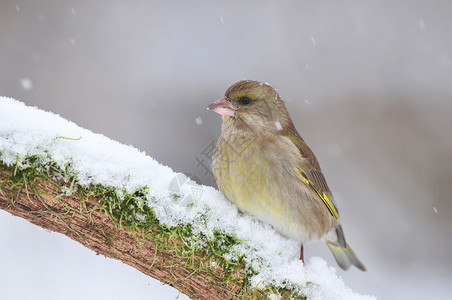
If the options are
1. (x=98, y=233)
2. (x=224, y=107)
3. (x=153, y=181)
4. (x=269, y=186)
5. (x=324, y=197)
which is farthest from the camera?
(x=324, y=197)

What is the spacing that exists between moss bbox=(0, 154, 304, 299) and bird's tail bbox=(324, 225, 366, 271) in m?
1.65

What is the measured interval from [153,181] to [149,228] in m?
0.27

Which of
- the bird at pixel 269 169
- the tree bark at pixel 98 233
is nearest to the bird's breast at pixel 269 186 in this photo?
the bird at pixel 269 169

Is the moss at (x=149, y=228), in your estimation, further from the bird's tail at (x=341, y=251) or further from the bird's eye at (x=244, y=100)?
the bird's tail at (x=341, y=251)

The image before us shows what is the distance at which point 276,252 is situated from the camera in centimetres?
252

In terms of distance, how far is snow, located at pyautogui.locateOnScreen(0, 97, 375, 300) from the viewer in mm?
2141

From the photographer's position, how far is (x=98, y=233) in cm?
225

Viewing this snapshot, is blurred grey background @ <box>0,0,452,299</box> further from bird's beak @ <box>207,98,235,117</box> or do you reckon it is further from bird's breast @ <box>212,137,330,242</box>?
bird's breast @ <box>212,137,330,242</box>

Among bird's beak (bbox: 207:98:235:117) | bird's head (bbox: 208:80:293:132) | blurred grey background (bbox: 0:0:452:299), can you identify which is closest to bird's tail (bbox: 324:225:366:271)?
bird's head (bbox: 208:80:293:132)

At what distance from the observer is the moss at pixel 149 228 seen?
2.12 metres

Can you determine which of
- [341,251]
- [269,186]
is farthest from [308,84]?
[269,186]

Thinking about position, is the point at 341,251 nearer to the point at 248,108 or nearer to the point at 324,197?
the point at 324,197

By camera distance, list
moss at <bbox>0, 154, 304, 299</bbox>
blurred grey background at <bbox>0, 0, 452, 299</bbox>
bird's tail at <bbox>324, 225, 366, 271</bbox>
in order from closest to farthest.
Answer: moss at <bbox>0, 154, 304, 299</bbox>
bird's tail at <bbox>324, 225, 366, 271</bbox>
blurred grey background at <bbox>0, 0, 452, 299</bbox>

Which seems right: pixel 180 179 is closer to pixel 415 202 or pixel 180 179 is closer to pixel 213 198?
pixel 213 198
